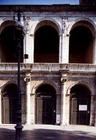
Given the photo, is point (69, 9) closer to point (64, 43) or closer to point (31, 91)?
point (64, 43)

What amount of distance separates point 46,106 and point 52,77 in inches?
103

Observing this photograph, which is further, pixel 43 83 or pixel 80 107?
pixel 80 107

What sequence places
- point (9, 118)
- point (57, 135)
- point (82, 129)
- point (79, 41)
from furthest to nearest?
point (79, 41)
point (9, 118)
point (82, 129)
point (57, 135)

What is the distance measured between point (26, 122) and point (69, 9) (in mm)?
9982

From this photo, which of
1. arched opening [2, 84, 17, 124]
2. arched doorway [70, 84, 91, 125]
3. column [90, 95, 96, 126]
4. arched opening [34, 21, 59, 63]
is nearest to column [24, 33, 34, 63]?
arched opening [34, 21, 59, 63]

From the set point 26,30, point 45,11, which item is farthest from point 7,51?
point 45,11

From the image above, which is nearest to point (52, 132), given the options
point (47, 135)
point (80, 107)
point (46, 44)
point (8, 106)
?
point (47, 135)

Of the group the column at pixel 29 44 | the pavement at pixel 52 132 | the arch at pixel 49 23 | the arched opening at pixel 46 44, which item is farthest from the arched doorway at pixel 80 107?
the arch at pixel 49 23

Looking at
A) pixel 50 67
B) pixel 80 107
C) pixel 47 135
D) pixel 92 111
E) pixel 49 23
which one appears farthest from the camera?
pixel 49 23

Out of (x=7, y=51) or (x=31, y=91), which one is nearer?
(x=31, y=91)

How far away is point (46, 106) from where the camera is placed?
24.8m

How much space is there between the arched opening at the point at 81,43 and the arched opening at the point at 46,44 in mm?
1457

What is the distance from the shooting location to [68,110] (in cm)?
2425

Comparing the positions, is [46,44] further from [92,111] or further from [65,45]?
[92,111]
